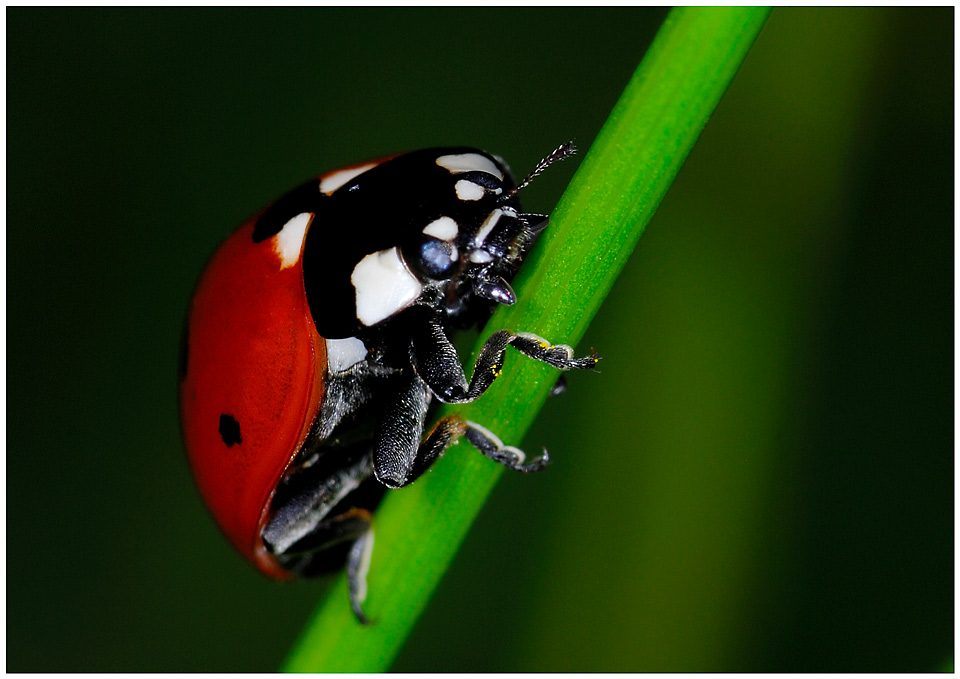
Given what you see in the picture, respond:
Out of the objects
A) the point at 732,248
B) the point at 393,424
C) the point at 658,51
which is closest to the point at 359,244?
the point at 393,424

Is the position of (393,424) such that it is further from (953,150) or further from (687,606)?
(953,150)

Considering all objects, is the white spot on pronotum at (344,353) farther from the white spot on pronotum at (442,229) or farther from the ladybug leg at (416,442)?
the white spot on pronotum at (442,229)

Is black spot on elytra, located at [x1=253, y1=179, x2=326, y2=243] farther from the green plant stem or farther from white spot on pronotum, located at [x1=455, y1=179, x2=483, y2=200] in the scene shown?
the green plant stem

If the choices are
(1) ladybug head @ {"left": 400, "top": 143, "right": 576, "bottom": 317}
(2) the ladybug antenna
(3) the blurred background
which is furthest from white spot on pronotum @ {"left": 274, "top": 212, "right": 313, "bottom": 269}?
(3) the blurred background

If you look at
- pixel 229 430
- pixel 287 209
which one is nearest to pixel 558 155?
pixel 287 209

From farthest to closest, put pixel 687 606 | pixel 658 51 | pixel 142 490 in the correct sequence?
pixel 142 490, pixel 687 606, pixel 658 51

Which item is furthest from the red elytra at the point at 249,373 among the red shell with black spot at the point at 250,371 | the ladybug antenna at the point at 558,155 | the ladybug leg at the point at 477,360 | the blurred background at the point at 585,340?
the blurred background at the point at 585,340
